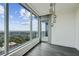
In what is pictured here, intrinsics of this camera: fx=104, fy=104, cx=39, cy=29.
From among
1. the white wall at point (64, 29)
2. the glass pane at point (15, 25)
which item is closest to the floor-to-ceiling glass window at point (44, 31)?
the white wall at point (64, 29)

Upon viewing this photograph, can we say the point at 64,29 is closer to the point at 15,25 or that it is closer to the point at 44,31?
the point at 44,31

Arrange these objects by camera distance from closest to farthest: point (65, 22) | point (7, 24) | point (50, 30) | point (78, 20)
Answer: point (7, 24) → point (78, 20) → point (65, 22) → point (50, 30)

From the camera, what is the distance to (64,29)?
25.3 feet

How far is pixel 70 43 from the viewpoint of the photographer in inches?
286

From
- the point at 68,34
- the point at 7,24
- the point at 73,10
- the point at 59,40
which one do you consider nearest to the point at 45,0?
the point at 7,24

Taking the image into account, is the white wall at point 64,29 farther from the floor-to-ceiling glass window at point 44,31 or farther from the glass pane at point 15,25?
the glass pane at point 15,25

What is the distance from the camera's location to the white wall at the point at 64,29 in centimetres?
716

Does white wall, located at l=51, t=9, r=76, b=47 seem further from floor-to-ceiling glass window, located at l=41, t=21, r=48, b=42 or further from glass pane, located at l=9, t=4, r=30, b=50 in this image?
glass pane, located at l=9, t=4, r=30, b=50

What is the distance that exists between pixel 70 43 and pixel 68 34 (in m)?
0.65

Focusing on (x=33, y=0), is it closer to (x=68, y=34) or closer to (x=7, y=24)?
(x=7, y=24)

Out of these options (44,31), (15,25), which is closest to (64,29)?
(44,31)

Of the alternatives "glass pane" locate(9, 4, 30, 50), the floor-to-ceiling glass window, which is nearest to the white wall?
the floor-to-ceiling glass window

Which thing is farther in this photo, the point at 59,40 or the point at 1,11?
the point at 59,40

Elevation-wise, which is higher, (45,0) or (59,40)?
(45,0)
